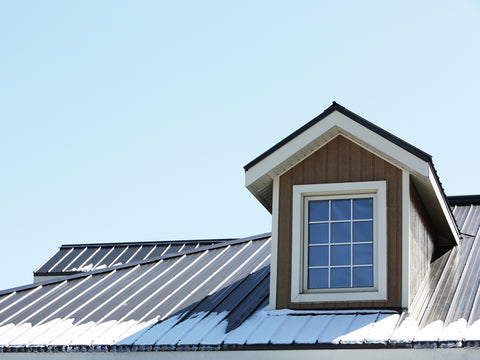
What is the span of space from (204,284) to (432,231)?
12.2 feet

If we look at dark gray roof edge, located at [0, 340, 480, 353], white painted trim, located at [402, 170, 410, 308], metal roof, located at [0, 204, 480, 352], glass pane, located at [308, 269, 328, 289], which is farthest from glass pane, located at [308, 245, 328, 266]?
dark gray roof edge, located at [0, 340, 480, 353]

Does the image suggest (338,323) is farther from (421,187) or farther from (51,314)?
(51,314)

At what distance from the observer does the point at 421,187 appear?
1194 cm

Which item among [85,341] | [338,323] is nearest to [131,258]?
[85,341]

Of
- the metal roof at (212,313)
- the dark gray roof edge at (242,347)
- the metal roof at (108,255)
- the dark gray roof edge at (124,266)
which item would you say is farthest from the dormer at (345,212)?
the metal roof at (108,255)

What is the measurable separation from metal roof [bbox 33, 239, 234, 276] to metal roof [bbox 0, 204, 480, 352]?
661 cm

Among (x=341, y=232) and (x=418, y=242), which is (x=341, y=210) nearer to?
(x=341, y=232)

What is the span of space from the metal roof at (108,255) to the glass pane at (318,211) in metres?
10.0

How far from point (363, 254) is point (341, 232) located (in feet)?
1.45

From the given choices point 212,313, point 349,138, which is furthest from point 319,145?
point 212,313

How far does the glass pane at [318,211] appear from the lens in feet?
38.8

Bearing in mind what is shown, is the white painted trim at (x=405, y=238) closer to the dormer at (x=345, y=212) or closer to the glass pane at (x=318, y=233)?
the dormer at (x=345, y=212)

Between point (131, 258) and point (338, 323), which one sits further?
point (131, 258)

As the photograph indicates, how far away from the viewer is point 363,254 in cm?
1144
